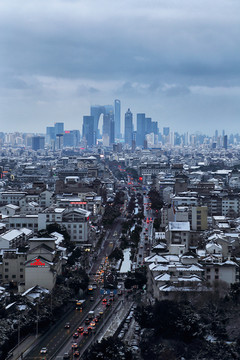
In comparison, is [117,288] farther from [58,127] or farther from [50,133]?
[50,133]

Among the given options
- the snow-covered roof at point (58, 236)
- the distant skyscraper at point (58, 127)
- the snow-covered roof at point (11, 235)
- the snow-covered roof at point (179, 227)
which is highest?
the distant skyscraper at point (58, 127)

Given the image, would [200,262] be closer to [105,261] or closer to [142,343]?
[142,343]

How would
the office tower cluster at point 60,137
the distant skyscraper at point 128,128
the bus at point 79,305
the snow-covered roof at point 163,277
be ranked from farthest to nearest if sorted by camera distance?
the distant skyscraper at point 128,128, the office tower cluster at point 60,137, the bus at point 79,305, the snow-covered roof at point 163,277

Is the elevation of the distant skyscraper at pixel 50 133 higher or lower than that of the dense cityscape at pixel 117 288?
higher

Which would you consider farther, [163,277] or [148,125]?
[148,125]

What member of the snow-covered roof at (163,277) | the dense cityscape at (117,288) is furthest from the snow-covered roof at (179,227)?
the snow-covered roof at (163,277)

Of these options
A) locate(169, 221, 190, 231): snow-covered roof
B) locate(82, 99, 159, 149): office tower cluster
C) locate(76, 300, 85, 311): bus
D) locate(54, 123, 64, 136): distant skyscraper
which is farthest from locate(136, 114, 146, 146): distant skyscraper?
locate(76, 300, 85, 311): bus

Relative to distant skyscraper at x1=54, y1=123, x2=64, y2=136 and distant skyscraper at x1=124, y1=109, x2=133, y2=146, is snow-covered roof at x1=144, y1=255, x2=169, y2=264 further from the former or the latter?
distant skyscraper at x1=54, y1=123, x2=64, y2=136

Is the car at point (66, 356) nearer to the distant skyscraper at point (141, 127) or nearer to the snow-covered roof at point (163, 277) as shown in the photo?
the snow-covered roof at point (163, 277)

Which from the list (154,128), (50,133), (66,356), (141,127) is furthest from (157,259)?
(154,128)
